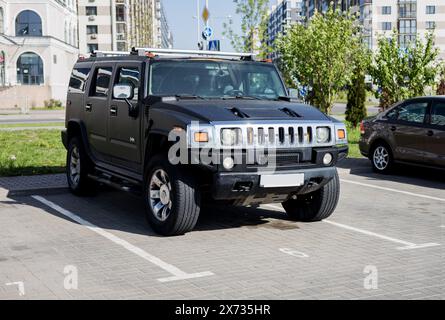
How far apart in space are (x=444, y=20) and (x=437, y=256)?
10494 centimetres

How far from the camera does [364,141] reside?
1357 cm

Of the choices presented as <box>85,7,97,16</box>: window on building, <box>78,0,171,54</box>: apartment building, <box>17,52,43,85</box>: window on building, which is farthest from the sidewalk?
<box>85,7,97,16</box>: window on building

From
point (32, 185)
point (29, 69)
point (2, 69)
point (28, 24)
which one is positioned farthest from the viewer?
point (29, 69)

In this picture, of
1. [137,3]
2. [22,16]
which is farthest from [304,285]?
[137,3]

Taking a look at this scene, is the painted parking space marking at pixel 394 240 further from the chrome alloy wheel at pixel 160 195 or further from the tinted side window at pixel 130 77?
the tinted side window at pixel 130 77

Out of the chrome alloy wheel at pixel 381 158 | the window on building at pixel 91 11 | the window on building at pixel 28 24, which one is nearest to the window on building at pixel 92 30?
the window on building at pixel 91 11

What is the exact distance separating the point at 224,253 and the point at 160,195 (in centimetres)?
116

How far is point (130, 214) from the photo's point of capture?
884 cm

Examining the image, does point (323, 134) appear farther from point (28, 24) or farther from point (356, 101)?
point (28, 24)

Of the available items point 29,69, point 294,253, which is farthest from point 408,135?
point 29,69

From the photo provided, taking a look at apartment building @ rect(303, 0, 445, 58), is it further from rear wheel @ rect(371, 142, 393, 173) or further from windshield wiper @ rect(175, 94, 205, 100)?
windshield wiper @ rect(175, 94, 205, 100)

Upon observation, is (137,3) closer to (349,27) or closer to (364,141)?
(349,27)

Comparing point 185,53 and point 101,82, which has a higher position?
point 185,53

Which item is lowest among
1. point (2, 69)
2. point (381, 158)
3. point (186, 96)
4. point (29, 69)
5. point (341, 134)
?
point (381, 158)
